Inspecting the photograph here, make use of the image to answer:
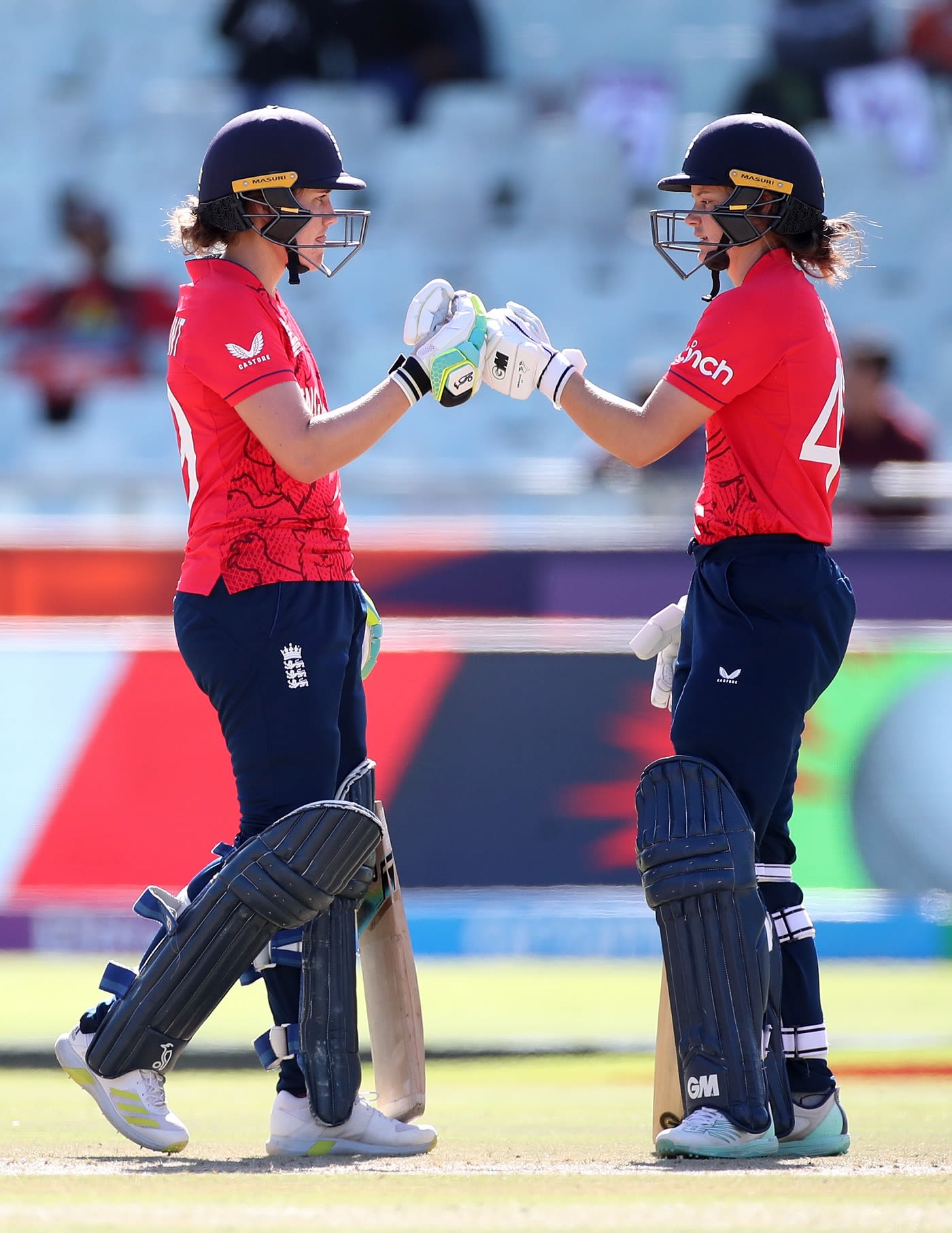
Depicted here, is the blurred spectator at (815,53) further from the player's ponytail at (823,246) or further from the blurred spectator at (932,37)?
the player's ponytail at (823,246)

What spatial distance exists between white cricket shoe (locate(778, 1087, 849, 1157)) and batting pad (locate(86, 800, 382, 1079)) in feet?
3.09

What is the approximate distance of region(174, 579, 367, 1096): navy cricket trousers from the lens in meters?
3.24

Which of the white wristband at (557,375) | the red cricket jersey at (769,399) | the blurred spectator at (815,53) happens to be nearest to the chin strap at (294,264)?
the white wristband at (557,375)

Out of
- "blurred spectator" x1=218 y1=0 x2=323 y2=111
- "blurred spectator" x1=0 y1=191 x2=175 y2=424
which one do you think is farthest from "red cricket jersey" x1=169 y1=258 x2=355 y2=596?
"blurred spectator" x1=218 y1=0 x2=323 y2=111

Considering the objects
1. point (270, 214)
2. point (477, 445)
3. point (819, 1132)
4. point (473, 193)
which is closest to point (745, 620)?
point (819, 1132)

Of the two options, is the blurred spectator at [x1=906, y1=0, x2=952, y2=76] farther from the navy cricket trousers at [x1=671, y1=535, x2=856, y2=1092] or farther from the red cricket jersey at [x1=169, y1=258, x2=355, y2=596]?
the red cricket jersey at [x1=169, y1=258, x2=355, y2=596]

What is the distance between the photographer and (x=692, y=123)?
11.3 metres

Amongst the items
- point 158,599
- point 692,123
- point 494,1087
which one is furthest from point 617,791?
point 692,123

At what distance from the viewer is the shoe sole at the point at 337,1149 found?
323 cm

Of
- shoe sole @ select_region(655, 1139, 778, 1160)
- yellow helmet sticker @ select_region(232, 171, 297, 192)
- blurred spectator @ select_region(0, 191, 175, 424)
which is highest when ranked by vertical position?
blurred spectator @ select_region(0, 191, 175, 424)

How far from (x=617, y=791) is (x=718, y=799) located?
229 centimetres

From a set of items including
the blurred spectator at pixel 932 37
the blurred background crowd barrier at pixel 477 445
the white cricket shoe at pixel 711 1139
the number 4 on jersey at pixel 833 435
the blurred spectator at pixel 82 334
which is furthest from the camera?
the blurred spectator at pixel 932 37

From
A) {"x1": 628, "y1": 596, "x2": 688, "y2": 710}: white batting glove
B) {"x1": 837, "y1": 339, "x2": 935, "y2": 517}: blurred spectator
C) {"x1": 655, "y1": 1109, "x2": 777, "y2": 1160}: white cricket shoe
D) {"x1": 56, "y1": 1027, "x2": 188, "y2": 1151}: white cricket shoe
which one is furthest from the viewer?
{"x1": 837, "y1": 339, "x2": 935, "y2": 517}: blurred spectator

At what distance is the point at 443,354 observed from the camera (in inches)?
130
